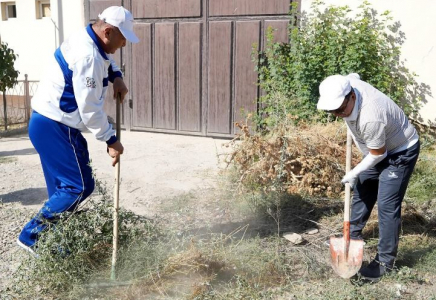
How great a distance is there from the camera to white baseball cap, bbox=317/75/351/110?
3471mm

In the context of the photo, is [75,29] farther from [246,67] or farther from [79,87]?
[79,87]

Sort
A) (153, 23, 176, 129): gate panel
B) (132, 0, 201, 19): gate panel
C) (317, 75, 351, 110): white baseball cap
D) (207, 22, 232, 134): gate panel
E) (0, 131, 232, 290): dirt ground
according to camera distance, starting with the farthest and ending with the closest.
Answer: (153, 23, 176, 129): gate panel
(132, 0, 201, 19): gate panel
(207, 22, 232, 134): gate panel
(0, 131, 232, 290): dirt ground
(317, 75, 351, 110): white baseball cap

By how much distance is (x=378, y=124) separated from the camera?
3.54 metres

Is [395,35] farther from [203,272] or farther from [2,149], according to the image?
[2,149]

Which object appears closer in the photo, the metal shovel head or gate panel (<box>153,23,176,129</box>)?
the metal shovel head

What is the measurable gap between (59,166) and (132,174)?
291 cm

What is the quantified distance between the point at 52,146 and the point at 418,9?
5.70 metres

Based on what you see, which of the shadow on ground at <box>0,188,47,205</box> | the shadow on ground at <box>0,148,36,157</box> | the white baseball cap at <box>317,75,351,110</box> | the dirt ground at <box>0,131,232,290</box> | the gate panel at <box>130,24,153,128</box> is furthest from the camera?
the gate panel at <box>130,24,153,128</box>

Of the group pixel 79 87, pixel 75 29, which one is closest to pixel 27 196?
pixel 79 87

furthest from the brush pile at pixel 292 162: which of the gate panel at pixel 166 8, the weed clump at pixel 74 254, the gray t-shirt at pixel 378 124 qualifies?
the gate panel at pixel 166 8

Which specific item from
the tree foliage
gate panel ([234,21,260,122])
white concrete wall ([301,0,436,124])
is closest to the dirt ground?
gate panel ([234,21,260,122])

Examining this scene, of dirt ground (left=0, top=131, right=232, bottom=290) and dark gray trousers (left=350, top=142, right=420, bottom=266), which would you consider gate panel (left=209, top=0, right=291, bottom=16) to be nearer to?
dirt ground (left=0, top=131, right=232, bottom=290)

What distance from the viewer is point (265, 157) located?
5.50m

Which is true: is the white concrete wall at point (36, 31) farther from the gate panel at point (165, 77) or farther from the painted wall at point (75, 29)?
the gate panel at point (165, 77)
